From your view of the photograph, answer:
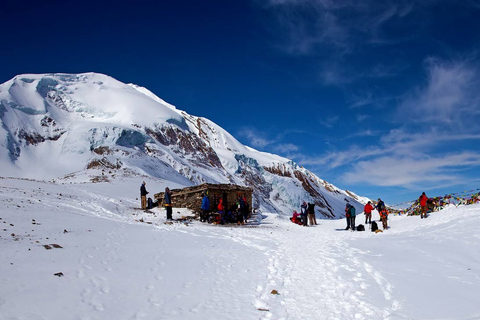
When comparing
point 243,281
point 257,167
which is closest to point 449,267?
point 243,281

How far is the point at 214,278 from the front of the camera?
7430mm

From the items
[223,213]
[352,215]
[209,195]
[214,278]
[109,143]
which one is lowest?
[214,278]

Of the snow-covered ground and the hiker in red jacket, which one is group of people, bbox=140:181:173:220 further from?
the hiker in red jacket

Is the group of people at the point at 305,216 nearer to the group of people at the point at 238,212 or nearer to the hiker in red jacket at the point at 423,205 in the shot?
the group of people at the point at 238,212

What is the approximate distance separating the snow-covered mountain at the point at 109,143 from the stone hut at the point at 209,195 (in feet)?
41.8

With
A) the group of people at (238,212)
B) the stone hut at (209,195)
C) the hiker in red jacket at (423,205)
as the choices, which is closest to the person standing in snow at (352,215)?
the group of people at (238,212)

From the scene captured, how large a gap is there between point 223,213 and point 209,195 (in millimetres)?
2373

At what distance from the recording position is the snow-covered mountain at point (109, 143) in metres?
55.2

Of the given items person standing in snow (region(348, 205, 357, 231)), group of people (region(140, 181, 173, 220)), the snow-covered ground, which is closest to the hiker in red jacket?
person standing in snow (region(348, 205, 357, 231))

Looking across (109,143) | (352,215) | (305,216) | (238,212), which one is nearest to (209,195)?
(238,212)

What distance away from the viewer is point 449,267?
8.26m

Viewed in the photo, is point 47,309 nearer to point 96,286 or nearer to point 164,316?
point 96,286

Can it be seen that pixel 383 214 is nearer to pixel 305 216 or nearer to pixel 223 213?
pixel 305 216

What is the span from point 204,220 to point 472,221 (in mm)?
14436
